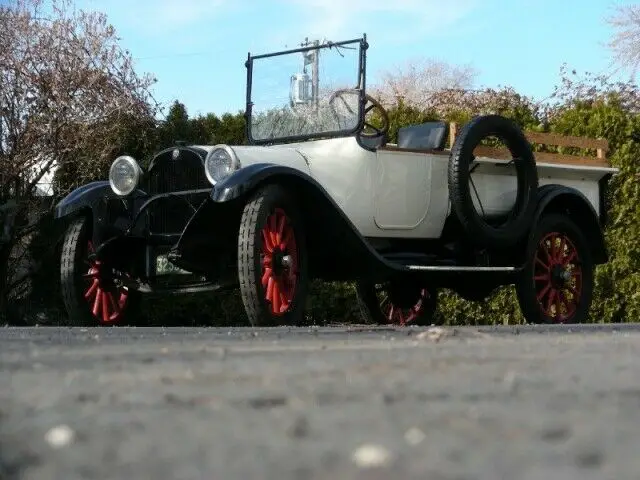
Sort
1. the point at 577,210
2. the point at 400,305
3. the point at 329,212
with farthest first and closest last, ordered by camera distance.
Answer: the point at 400,305 → the point at 577,210 → the point at 329,212

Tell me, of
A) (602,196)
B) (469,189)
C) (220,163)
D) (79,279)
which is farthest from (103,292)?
(602,196)

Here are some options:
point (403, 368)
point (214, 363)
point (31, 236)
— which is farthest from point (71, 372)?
point (31, 236)

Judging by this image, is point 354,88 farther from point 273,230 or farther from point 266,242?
point 266,242

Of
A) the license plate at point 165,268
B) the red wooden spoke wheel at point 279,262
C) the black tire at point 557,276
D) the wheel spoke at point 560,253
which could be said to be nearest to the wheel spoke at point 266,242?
the red wooden spoke wheel at point 279,262

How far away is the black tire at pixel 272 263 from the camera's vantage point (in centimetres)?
511

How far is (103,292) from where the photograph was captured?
20.9ft

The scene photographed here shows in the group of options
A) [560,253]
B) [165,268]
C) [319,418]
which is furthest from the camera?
[560,253]

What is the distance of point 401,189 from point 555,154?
4.99ft

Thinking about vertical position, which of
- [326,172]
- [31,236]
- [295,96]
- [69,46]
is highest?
[69,46]

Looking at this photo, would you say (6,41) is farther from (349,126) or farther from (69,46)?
(349,126)

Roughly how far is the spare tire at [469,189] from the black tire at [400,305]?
153 centimetres

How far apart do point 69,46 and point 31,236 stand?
9.87 ft

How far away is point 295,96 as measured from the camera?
7344 mm

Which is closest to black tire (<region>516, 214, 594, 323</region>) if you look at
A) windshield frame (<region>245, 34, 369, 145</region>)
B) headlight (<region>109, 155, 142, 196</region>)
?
windshield frame (<region>245, 34, 369, 145</region>)
